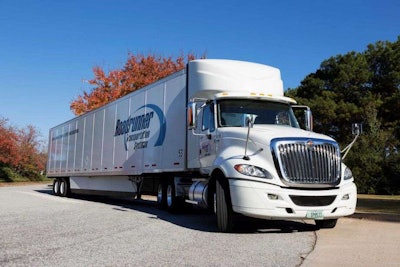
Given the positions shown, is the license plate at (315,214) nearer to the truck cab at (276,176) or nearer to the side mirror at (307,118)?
the truck cab at (276,176)

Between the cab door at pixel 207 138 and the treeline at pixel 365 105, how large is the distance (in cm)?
1790

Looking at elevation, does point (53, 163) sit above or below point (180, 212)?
above

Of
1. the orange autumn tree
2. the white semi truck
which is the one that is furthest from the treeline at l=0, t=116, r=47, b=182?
the white semi truck

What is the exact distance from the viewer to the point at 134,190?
1498 cm

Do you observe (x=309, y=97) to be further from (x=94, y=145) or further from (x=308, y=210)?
(x=308, y=210)

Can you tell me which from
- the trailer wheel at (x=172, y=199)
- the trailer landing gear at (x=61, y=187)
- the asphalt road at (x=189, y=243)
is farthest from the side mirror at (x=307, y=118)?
the trailer landing gear at (x=61, y=187)

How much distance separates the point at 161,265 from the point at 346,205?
420cm

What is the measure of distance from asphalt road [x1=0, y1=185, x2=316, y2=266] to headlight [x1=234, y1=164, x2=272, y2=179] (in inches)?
43.4

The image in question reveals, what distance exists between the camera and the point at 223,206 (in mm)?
8234

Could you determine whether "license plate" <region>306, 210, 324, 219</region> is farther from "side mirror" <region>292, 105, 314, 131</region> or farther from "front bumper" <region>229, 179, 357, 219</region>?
"side mirror" <region>292, 105, 314, 131</region>

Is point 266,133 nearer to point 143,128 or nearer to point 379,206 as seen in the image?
point 143,128

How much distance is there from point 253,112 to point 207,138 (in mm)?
1186

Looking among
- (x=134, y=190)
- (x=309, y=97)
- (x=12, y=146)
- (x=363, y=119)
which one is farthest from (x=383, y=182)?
(x=12, y=146)

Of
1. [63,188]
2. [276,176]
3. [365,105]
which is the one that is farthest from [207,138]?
[365,105]
